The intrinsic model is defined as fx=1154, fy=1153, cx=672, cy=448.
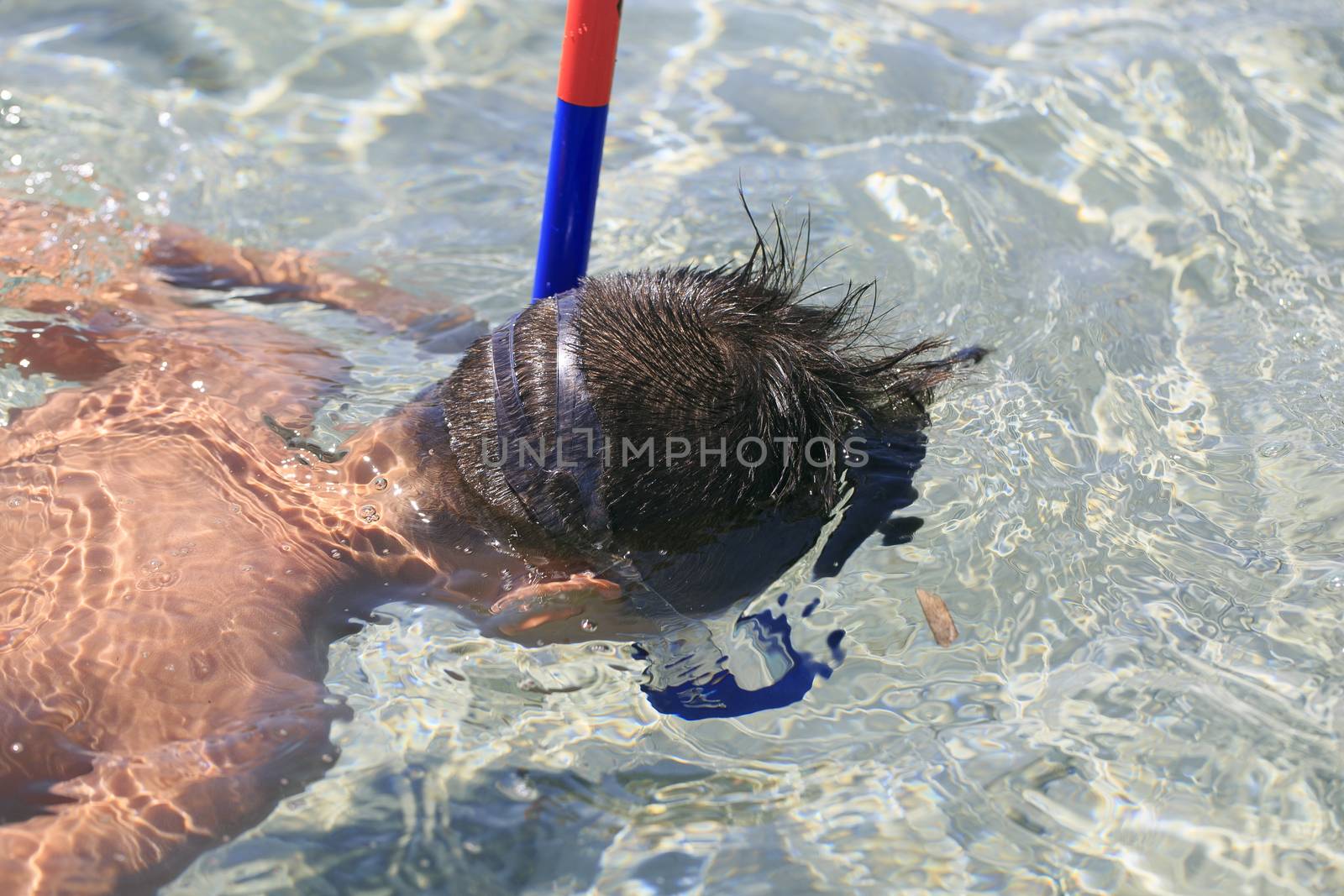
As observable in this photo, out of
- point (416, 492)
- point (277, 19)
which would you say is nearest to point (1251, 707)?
point (416, 492)

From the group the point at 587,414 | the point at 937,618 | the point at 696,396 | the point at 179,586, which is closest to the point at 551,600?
the point at 587,414

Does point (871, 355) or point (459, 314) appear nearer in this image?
point (871, 355)

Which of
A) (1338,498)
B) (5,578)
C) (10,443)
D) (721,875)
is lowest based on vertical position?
(721,875)

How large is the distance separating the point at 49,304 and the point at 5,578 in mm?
1000

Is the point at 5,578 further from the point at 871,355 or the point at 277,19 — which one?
the point at 277,19

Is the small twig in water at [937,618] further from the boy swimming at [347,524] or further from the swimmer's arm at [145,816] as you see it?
the swimmer's arm at [145,816]

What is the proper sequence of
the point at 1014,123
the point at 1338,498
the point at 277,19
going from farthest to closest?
the point at 277,19 < the point at 1014,123 < the point at 1338,498

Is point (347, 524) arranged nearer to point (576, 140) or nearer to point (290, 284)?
point (576, 140)

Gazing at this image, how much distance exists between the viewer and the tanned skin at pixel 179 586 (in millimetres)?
2035

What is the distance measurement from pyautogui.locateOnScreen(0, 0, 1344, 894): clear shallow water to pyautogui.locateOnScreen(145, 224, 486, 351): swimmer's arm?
108mm

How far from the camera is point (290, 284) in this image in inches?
139

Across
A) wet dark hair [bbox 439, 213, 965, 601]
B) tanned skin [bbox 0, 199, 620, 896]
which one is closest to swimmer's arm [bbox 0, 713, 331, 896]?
tanned skin [bbox 0, 199, 620, 896]

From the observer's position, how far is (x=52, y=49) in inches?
177

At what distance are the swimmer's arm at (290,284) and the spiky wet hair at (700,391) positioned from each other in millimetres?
1117
